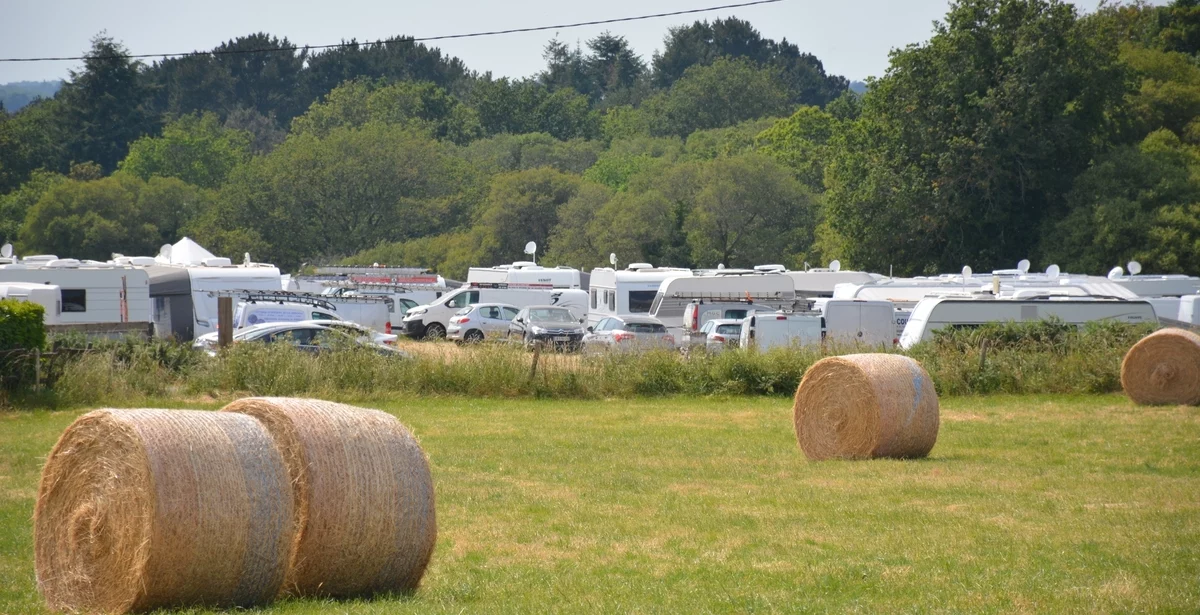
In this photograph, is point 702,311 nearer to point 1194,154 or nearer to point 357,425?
point 357,425

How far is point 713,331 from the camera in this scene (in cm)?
2945

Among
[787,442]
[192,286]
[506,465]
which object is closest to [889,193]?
[192,286]

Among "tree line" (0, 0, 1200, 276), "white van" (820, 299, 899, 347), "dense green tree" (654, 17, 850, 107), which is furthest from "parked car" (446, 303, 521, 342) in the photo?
"dense green tree" (654, 17, 850, 107)

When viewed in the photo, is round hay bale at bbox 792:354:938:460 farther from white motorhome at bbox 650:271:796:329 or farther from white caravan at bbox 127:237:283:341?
white caravan at bbox 127:237:283:341

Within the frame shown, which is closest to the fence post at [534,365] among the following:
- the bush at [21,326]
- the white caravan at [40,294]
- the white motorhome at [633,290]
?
the bush at [21,326]

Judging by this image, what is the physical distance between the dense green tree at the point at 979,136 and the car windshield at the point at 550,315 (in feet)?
61.9

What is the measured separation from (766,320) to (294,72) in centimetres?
12489

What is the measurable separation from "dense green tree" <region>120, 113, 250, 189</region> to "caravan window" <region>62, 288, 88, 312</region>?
60.7 metres

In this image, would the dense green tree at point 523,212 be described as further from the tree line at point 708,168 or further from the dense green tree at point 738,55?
the dense green tree at point 738,55

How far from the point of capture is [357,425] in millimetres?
7641

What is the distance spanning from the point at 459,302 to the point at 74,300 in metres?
11.5

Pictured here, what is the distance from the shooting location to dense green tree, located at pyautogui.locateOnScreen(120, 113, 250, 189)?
92.0 m

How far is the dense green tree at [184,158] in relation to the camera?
92000 mm

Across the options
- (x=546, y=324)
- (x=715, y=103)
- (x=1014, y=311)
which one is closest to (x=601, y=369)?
Answer: (x=1014, y=311)
